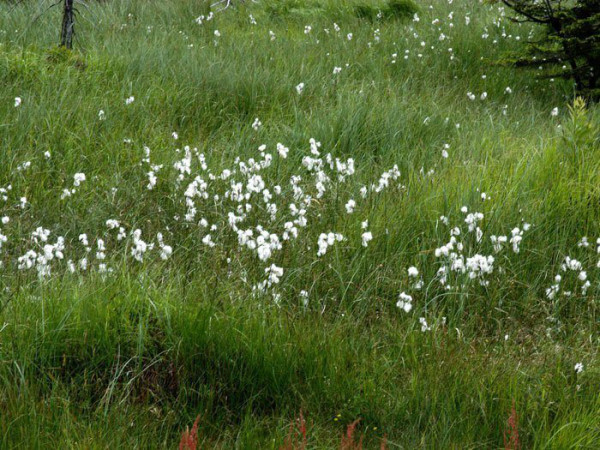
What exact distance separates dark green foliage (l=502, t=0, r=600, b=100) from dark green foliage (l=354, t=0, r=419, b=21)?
3467 mm

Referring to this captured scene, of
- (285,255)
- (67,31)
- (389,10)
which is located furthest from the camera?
(389,10)

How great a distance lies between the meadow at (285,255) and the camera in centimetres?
286

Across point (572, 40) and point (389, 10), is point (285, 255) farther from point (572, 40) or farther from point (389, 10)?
point (389, 10)

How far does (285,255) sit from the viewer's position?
4121mm

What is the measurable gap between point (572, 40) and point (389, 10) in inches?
176

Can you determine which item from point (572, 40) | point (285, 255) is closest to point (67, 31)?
point (285, 255)

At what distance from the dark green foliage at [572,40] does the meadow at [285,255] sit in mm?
421

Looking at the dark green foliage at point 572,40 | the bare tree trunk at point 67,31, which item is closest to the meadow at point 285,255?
the bare tree trunk at point 67,31

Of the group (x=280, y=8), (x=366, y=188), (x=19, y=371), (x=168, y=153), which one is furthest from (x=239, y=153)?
(x=280, y=8)

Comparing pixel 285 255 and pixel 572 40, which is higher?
pixel 572 40

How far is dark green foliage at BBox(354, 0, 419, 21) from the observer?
1127cm

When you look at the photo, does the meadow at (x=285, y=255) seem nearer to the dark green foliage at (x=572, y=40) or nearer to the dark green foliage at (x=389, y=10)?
the dark green foliage at (x=572, y=40)

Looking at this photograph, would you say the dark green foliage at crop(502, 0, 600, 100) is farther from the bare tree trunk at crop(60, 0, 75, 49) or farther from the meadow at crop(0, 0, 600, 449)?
the bare tree trunk at crop(60, 0, 75, 49)

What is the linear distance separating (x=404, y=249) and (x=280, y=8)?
8.02 m
